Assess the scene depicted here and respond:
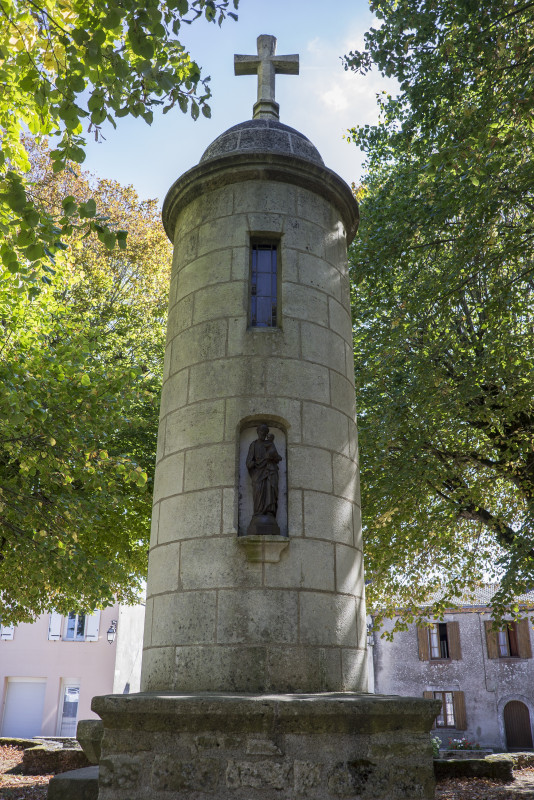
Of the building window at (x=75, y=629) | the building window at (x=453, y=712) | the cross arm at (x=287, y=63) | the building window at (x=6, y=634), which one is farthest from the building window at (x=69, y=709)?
the cross arm at (x=287, y=63)

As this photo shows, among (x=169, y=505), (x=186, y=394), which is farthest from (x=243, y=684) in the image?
(x=186, y=394)

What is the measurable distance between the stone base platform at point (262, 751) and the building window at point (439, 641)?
84.7ft

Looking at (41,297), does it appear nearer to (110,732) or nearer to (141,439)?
(141,439)

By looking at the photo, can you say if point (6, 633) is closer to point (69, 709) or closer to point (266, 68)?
point (69, 709)

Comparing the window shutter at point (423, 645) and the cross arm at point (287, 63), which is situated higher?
the cross arm at point (287, 63)

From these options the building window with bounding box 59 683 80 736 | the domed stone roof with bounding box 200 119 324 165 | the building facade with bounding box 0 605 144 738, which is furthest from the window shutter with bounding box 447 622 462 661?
the domed stone roof with bounding box 200 119 324 165

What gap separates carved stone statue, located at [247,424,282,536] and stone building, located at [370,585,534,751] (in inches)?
899

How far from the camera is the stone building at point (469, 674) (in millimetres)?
26922

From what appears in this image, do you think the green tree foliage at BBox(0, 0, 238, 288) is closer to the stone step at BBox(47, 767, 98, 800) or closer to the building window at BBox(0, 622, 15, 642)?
the stone step at BBox(47, 767, 98, 800)

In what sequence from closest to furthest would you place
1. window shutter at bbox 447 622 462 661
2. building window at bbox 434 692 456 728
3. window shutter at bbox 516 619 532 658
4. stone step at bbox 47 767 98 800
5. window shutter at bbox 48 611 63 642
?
stone step at bbox 47 767 98 800
building window at bbox 434 692 456 728
window shutter at bbox 48 611 63 642
window shutter at bbox 516 619 532 658
window shutter at bbox 447 622 462 661

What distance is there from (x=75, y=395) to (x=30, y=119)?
15.2 feet

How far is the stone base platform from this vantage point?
4770 mm

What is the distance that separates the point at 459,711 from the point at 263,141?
26.3 metres

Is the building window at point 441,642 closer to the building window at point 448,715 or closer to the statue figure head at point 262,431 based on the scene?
the building window at point 448,715
